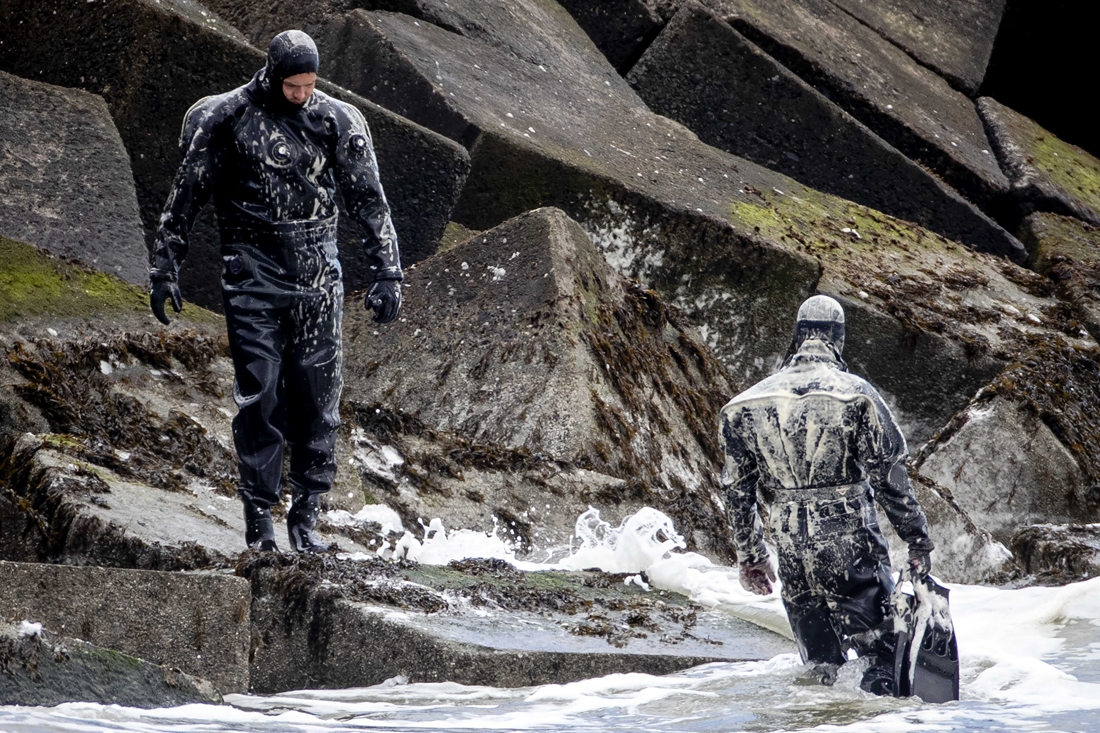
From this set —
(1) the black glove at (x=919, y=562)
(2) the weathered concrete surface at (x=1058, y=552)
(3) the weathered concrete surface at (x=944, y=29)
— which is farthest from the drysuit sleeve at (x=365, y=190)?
(3) the weathered concrete surface at (x=944, y=29)

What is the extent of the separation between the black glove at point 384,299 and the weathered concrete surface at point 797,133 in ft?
21.1

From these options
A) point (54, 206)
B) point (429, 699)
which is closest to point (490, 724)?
point (429, 699)

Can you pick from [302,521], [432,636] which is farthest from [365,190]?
[432,636]

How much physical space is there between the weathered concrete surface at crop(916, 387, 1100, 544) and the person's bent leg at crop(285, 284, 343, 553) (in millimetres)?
3836

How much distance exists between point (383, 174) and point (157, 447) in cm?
240

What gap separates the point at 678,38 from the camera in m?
10.3

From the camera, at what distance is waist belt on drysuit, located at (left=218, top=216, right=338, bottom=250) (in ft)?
13.6

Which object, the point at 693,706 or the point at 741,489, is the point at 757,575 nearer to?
the point at 741,489

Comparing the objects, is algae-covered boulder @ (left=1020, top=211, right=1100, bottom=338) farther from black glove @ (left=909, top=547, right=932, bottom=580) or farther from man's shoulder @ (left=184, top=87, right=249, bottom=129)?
man's shoulder @ (left=184, top=87, right=249, bottom=129)

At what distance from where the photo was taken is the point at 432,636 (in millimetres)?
3609

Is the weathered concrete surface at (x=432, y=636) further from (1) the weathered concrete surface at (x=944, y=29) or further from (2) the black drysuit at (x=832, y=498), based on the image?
(1) the weathered concrete surface at (x=944, y=29)

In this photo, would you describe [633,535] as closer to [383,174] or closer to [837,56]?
[383,174]

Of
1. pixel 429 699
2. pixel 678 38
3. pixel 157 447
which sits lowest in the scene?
pixel 157 447

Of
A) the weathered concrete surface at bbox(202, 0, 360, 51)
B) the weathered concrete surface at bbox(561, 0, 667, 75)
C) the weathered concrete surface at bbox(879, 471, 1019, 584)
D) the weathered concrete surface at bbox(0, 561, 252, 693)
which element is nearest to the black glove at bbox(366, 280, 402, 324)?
the weathered concrete surface at bbox(0, 561, 252, 693)
